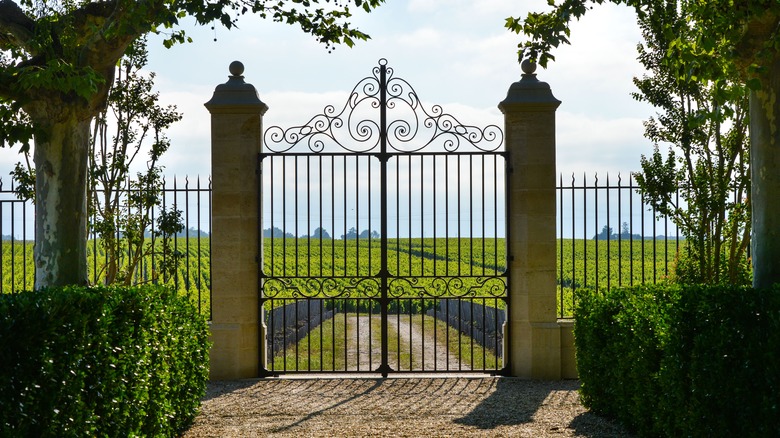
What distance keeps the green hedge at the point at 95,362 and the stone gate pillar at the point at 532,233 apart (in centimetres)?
449

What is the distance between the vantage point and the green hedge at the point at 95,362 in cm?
439

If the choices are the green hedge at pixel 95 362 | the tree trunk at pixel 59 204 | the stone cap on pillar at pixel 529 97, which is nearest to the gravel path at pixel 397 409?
the green hedge at pixel 95 362

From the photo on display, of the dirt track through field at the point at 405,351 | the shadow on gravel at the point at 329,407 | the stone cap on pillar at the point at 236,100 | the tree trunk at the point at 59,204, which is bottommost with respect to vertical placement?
the dirt track through field at the point at 405,351

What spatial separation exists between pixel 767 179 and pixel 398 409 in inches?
164

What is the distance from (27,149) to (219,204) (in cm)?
355

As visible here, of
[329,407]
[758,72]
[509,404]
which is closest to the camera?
[758,72]

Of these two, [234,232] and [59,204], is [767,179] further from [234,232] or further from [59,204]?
[234,232]

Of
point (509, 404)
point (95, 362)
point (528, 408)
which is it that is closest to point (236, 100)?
point (509, 404)

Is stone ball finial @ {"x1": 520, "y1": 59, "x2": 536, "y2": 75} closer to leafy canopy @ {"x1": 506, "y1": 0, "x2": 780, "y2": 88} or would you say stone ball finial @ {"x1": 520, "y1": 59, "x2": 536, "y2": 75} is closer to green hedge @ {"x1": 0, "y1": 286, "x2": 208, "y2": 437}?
leafy canopy @ {"x1": 506, "y1": 0, "x2": 780, "y2": 88}

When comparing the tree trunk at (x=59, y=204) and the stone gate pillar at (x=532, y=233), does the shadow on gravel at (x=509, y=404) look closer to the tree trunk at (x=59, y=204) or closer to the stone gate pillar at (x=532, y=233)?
the stone gate pillar at (x=532, y=233)

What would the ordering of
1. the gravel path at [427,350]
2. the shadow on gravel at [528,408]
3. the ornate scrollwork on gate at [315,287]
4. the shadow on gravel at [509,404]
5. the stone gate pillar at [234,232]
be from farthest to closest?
1. the gravel path at [427,350]
2. the ornate scrollwork on gate at [315,287]
3. the stone gate pillar at [234,232]
4. the shadow on gravel at [509,404]
5. the shadow on gravel at [528,408]

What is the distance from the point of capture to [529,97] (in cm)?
1016

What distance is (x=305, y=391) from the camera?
30.9ft

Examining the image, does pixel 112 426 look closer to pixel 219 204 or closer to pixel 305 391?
pixel 305 391
